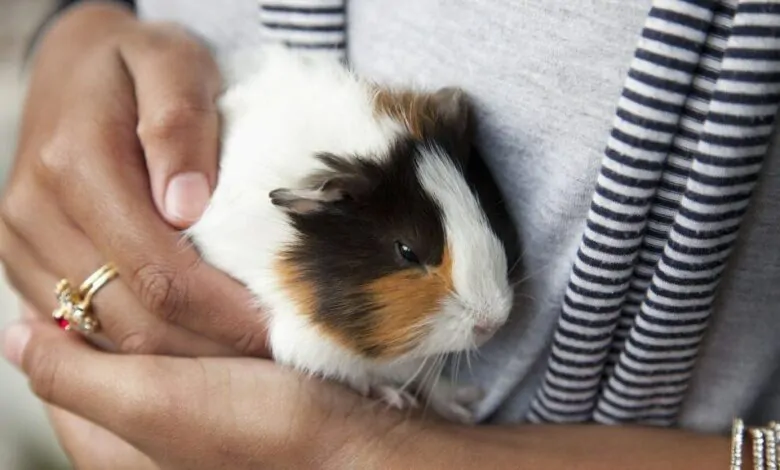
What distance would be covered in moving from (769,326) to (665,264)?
0.45 feet

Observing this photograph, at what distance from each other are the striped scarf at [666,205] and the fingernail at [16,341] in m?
0.57

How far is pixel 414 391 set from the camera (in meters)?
0.81

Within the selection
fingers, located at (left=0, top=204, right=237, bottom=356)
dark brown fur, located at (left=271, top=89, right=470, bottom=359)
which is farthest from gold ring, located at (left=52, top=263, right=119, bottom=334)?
dark brown fur, located at (left=271, top=89, right=470, bottom=359)

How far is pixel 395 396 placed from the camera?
0.74 metres

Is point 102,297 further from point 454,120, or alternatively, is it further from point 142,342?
point 454,120

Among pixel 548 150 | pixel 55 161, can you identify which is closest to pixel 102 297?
pixel 55 161

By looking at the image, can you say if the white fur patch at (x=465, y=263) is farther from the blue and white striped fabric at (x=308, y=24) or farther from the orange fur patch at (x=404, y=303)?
the blue and white striped fabric at (x=308, y=24)

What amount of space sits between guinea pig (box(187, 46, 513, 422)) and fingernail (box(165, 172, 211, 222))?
0.7 inches

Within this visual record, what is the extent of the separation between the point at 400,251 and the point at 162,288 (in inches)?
9.4

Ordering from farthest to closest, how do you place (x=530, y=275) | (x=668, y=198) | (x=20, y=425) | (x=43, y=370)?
1. (x=20, y=425)
2. (x=43, y=370)
3. (x=530, y=275)
4. (x=668, y=198)

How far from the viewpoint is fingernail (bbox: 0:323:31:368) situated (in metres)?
0.85

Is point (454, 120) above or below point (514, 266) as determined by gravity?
above

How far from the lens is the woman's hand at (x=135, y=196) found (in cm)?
73

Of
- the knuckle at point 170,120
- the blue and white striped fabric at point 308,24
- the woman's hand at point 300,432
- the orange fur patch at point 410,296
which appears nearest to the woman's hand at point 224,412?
the woman's hand at point 300,432
